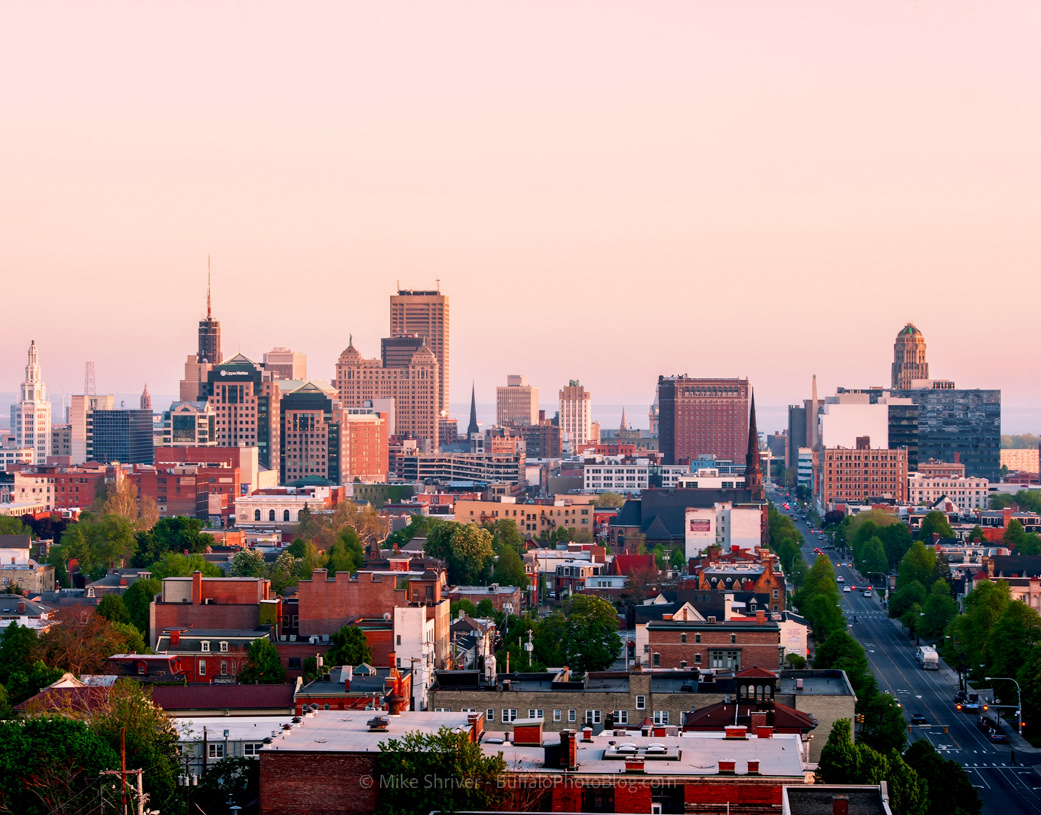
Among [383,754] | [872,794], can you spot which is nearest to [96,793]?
[383,754]

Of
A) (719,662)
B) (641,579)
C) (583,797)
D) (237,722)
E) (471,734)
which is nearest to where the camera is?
(583,797)

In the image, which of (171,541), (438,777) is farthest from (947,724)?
(171,541)

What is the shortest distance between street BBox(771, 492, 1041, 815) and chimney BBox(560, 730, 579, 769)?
32.2 m

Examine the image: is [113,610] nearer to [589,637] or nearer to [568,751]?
[589,637]

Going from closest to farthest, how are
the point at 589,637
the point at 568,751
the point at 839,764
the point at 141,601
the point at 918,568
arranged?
the point at 568,751 < the point at 839,764 < the point at 589,637 < the point at 141,601 < the point at 918,568

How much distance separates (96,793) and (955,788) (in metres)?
36.3

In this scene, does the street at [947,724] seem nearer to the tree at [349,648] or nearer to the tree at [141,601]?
the tree at [349,648]

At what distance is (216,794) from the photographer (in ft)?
218

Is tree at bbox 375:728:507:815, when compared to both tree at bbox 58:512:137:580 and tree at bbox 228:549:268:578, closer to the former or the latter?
tree at bbox 228:549:268:578

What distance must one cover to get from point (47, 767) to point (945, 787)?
37705mm

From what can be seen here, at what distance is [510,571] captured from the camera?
178 meters

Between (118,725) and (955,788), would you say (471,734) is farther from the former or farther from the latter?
(955,788)

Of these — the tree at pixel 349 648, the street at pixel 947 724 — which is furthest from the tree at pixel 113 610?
the street at pixel 947 724

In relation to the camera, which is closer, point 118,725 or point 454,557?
point 118,725
